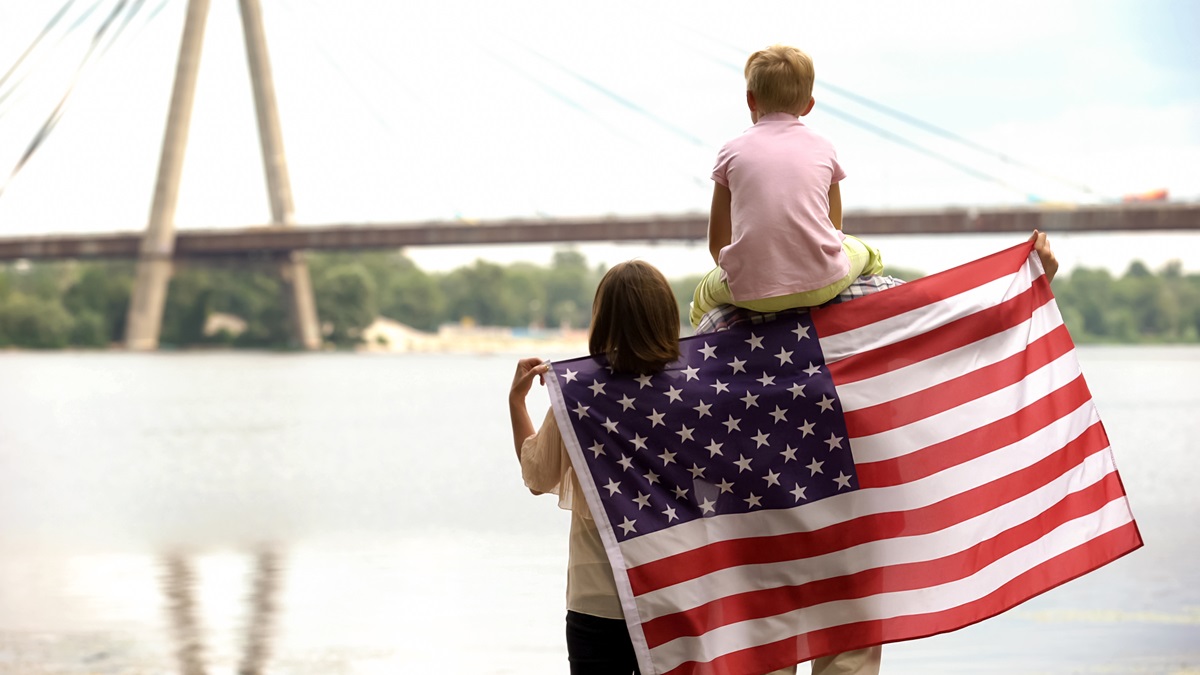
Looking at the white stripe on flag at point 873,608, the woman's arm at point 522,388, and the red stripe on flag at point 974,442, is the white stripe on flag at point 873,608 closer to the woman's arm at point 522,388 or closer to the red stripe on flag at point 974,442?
the red stripe on flag at point 974,442

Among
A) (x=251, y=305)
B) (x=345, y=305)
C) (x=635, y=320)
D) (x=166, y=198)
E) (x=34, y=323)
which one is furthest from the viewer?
(x=345, y=305)

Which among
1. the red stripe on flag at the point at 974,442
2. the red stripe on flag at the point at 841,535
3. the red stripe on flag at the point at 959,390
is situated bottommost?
the red stripe on flag at the point at 841,535

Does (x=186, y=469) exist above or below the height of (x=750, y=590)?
below

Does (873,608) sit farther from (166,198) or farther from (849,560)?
(166,198)

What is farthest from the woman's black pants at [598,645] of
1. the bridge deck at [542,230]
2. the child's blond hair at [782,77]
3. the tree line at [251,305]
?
the tree line at [251,305]

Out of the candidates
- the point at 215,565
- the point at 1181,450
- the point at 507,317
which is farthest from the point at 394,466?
the point at 507,317

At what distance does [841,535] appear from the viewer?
10.5 ft

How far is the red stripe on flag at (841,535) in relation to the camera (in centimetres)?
306

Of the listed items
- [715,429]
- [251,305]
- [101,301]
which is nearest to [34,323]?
[101,301]

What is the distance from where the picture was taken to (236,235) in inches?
2128

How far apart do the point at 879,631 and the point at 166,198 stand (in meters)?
52.8

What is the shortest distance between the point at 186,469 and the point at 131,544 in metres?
8.19

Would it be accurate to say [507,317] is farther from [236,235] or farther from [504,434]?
[504,434]

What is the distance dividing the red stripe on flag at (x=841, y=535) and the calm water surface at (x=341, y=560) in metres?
2.41
